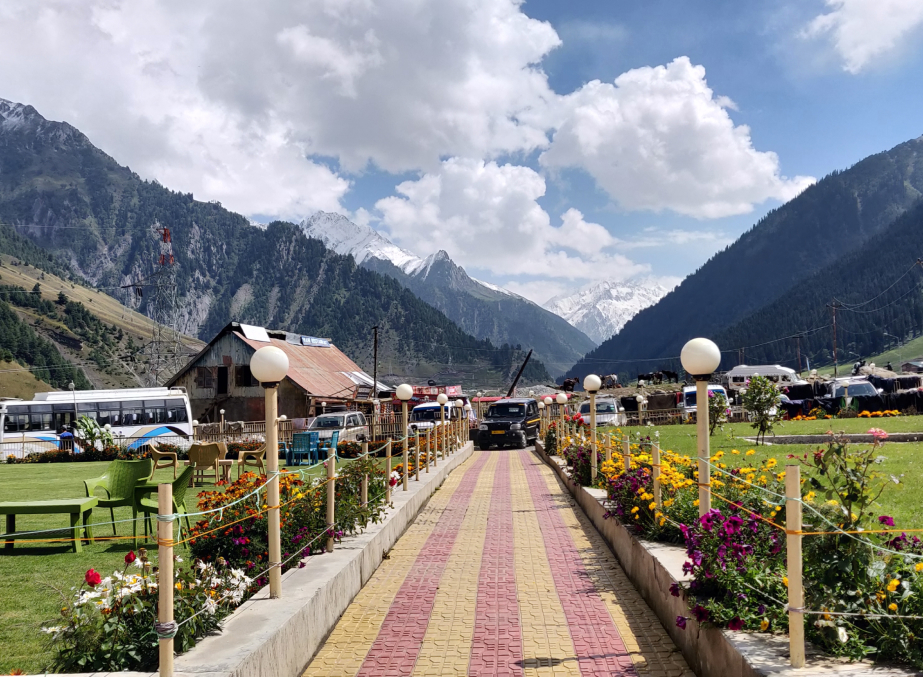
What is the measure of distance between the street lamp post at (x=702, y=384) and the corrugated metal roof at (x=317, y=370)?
44242 mm

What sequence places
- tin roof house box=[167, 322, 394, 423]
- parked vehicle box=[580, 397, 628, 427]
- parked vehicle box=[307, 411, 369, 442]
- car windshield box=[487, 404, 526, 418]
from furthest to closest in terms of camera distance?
1. tin roof house box=[167, 322, 394, 423]
2. parked vehicle box=[580, 397, 628, 427]
3. car windshield box=[487, 404, 526, 418]
4. parked vehicle box=[307, 411, 369, 442]

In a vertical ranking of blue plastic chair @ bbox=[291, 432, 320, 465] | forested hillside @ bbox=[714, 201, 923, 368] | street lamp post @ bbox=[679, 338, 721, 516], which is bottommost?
blue plastic chair @ bbox=[291, 432, 320, 465]

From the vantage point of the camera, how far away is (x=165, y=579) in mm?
3828

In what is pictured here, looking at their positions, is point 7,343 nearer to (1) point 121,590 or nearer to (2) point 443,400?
(2) point 443,400

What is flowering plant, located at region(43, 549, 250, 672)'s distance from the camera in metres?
3.92

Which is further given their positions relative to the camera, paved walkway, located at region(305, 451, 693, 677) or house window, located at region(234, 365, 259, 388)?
house window, located at region(234, 365, 259, 388)

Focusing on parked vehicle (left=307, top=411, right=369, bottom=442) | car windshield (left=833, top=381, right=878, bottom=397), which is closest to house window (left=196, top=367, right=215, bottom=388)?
parked vehicle (left=307, top=411, right=369, bottom=442)

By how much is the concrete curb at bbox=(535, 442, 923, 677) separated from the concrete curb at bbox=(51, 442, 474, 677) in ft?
8.42

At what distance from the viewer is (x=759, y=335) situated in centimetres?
18762

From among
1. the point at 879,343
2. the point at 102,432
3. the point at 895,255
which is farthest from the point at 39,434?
the point at 895,255

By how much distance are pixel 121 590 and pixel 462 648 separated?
248cm

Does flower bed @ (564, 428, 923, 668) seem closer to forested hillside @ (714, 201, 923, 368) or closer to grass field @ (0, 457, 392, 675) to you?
grass field @ (0, 457, 392, 675)

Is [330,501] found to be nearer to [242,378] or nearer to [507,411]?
[507,411]

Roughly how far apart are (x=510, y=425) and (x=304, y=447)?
10.2m
